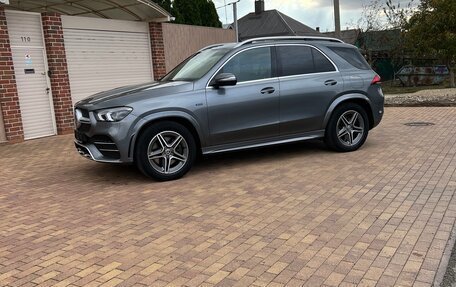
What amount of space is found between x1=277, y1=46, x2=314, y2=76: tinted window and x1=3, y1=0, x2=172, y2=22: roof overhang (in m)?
5.92

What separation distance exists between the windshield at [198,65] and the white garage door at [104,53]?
4.79m

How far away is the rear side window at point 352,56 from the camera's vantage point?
24.4ft

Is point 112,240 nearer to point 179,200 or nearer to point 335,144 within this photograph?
point 179,200

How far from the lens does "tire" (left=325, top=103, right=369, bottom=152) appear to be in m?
7.23

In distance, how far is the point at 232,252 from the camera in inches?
150

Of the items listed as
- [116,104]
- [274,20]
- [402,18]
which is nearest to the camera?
[116,104]

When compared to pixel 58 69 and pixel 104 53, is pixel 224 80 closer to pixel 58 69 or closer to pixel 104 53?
pixel 58 69

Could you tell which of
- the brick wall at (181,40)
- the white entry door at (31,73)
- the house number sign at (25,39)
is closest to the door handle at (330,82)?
the white entry door at (31,73)

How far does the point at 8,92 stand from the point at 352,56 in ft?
22.3

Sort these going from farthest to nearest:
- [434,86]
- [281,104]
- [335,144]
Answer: [434,86] → [335,144] → [281,104]

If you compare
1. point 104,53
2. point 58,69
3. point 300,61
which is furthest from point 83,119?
point 104,53

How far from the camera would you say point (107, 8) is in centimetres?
1266

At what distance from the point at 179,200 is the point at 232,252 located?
1561 millimetres

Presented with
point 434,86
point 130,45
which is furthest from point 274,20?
point 130,45
